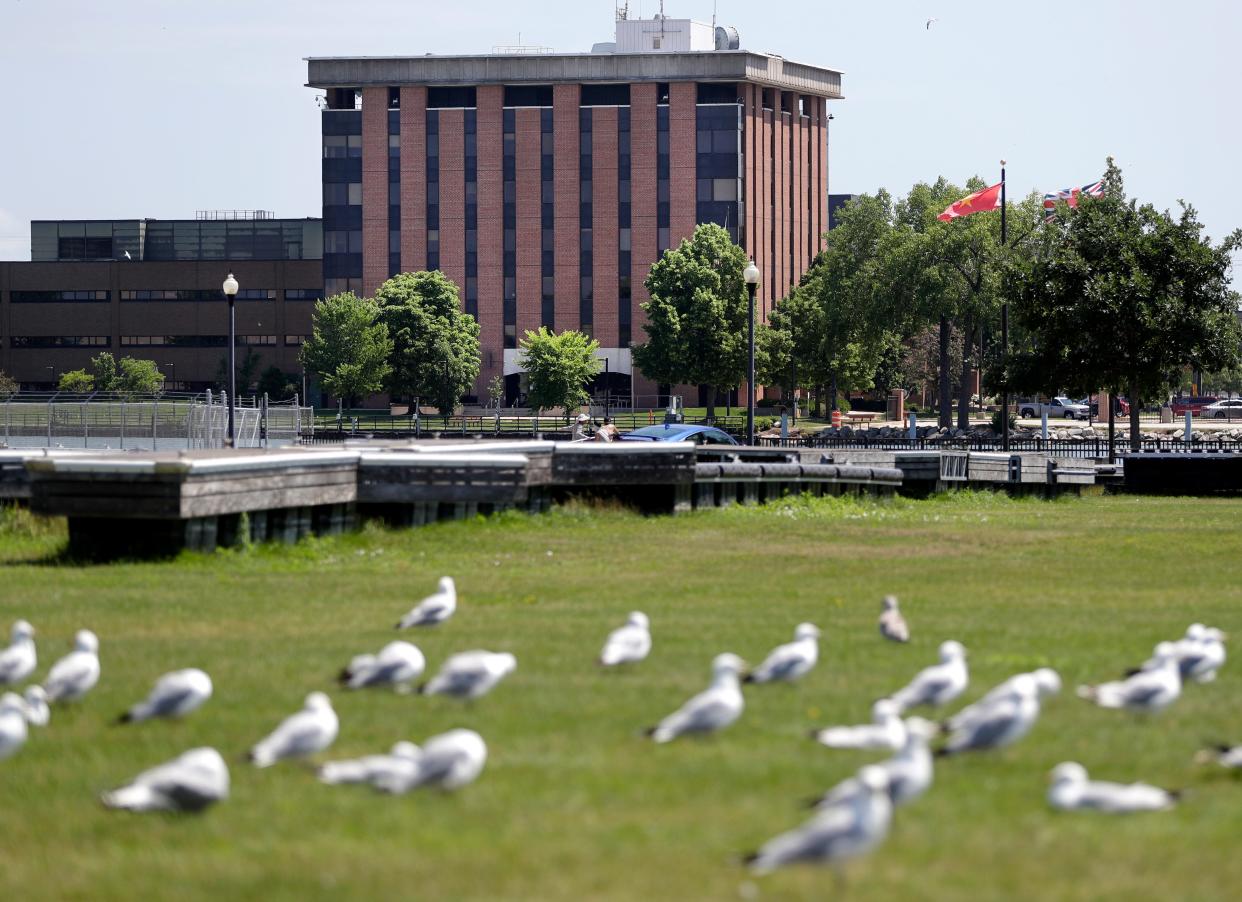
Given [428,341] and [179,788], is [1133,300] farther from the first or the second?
[428,341]

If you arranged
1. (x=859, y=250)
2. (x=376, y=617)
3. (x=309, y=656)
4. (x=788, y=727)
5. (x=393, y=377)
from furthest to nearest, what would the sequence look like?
(x=393, y=377) → (x=859, y=250) → (x=376, y=617) → (x=309, y=656) → (x=788, y=727)

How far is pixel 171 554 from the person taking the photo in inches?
749

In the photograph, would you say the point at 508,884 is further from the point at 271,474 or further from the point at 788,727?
the point at 271,474

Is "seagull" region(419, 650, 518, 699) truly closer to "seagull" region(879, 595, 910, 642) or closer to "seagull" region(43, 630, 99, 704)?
"seagull" region(43, 630, 99, 704)

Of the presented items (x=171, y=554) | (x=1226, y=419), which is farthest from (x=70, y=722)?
(x=1226, y=419)

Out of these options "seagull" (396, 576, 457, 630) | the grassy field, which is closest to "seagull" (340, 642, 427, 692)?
the grassy field

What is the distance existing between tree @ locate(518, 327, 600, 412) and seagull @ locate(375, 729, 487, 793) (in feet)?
305

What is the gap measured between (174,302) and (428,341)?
108 feet

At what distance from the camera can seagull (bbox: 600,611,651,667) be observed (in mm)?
11188

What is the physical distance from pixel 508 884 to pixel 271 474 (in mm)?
13914

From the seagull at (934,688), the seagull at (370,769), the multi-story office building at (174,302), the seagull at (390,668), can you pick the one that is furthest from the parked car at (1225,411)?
the seagull at (370,769)

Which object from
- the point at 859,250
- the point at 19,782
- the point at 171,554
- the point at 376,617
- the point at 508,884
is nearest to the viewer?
the point at 508,884

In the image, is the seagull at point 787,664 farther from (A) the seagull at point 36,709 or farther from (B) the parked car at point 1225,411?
(B) the parked car at point 1225,411

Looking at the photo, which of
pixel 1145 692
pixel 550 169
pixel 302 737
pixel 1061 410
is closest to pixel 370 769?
pixel 302 737
